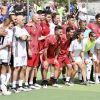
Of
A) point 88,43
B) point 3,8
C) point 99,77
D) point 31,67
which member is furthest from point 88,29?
point 3,8

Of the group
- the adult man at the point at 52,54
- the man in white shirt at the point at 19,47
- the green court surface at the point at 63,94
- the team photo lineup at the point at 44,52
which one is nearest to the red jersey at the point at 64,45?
the team photo lineup at the point at 44,52

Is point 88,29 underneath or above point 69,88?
above

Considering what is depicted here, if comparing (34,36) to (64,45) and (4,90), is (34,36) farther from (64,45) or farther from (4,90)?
(4,90)

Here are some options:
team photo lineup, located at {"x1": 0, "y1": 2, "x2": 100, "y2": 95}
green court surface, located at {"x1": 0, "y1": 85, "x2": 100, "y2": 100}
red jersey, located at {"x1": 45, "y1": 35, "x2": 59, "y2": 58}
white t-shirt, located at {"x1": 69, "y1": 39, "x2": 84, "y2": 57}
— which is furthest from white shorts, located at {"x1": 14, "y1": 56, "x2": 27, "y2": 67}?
white t-shirt, located at {"x1": 69, "y1": 39, "x2": 84, "y2": 57}

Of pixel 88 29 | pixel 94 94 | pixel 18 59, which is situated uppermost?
pixel 88 29

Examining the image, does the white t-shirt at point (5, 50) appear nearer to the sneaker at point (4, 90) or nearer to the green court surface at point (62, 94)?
the sneaker at point (4, 90)

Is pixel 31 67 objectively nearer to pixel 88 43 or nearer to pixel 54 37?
pixel 54 37

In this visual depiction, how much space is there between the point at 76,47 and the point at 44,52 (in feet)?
2.81

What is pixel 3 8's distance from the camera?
15.9 m

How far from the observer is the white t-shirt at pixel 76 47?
32.8ft

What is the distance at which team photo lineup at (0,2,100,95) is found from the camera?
29.2 feet

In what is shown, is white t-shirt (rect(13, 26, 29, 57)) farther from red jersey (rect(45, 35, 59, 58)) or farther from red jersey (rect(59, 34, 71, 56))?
red jersey (rect(59, 34, 71, 56))

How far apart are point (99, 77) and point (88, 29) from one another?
1221 mm

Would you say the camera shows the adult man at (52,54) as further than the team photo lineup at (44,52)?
Yes
